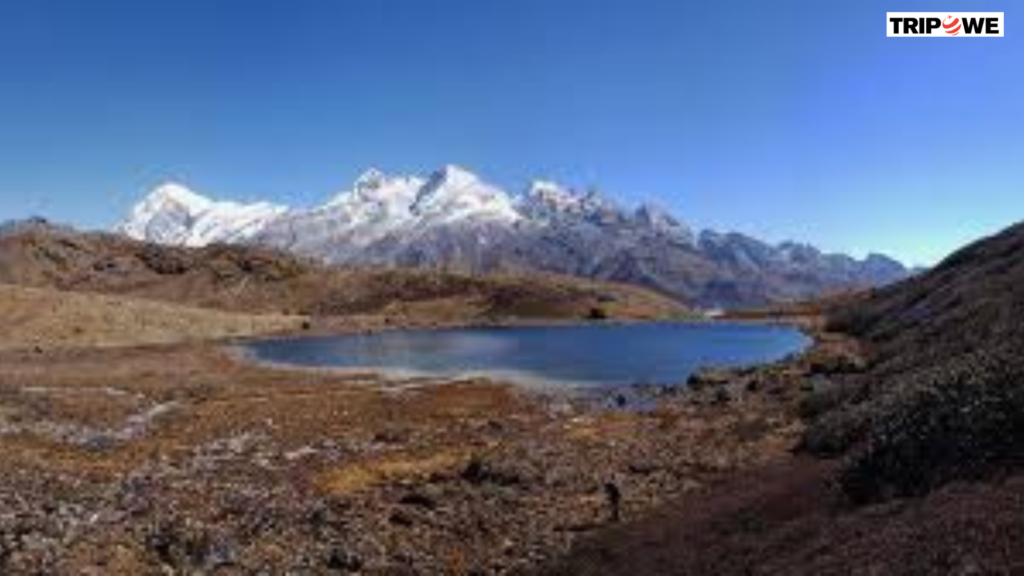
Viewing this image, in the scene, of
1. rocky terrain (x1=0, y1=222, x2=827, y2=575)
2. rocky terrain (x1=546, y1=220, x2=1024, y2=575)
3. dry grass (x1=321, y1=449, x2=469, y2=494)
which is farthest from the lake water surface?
rocky terrain (x1=546, y1=220, x2=1024, y2=575)

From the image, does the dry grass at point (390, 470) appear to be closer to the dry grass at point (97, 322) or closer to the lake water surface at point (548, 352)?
the lake water surface at point (548, 352)

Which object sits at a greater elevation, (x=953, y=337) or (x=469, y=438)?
(x=953, y=337)

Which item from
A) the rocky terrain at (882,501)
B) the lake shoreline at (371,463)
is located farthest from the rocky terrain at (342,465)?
the rocky terrain at (882,501)

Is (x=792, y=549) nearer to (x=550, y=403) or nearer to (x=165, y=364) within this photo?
(x=550, y=403)

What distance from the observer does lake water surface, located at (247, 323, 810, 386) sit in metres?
116

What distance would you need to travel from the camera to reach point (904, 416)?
3709 centimetres

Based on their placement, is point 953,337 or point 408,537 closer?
point 408,537

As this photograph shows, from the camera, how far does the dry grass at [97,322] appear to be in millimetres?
157000

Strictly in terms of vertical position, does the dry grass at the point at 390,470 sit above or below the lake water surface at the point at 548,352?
below

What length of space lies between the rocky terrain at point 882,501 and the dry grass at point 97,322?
119878 millimetres

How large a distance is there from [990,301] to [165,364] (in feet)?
251

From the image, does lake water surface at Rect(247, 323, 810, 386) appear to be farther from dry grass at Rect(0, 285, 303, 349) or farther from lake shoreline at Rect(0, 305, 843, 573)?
lake shoreline at Rect(0, 305, 843, 573)

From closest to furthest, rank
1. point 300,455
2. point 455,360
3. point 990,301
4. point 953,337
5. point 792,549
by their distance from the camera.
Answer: point 792,549
point 300,455
point 953,337
point 990,301
point 455,360

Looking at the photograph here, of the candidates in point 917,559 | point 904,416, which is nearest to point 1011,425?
point 904,416
